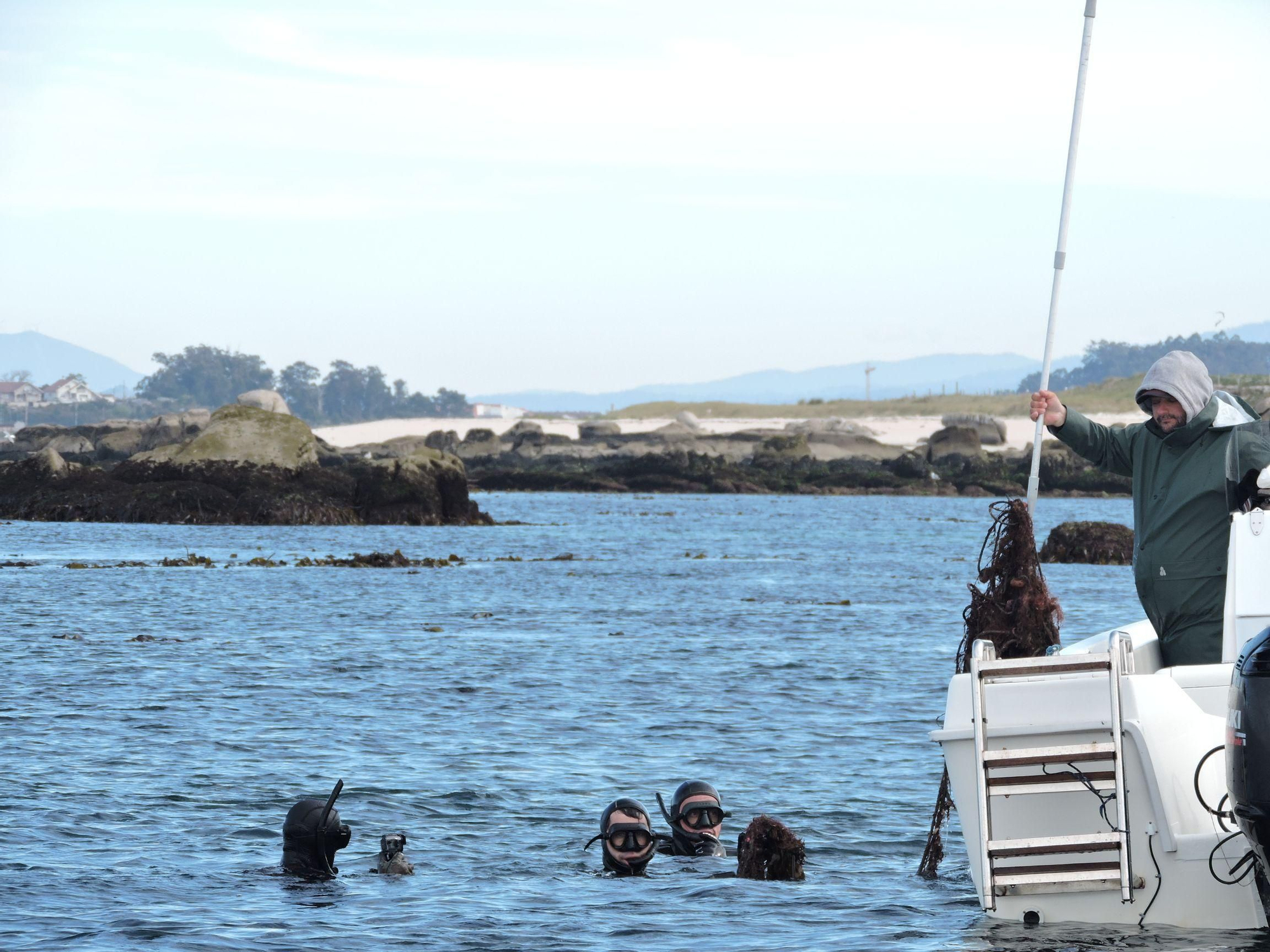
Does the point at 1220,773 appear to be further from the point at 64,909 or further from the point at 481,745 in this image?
the point at 481,745

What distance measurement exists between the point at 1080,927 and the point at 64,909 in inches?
234

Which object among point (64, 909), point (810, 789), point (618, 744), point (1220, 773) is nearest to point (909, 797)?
point (810, 789)

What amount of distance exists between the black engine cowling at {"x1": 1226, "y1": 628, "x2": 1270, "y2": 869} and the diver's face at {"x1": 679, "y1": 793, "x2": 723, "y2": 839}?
4.81 m

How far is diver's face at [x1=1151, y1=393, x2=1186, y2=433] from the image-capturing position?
29.6 ft

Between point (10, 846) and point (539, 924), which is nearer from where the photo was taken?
point (539, 924)

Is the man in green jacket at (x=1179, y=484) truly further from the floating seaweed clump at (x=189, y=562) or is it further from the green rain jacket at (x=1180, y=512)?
the floating seaweed clump at (x=189, y=562)

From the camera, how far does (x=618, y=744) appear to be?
16.7 metres

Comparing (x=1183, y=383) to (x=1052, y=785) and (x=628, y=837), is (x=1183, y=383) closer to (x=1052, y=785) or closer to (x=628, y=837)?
(x=1052, y=785)

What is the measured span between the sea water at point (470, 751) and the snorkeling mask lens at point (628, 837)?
0.25 meters

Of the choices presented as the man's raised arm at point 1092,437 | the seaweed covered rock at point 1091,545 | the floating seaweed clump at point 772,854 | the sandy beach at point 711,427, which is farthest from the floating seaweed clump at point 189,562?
the sandy beach at point 711,427

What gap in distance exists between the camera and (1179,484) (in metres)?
9.12

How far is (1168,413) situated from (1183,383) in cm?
20

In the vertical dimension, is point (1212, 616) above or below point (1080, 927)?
above

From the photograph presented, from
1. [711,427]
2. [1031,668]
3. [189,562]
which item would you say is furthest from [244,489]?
[711,427]
